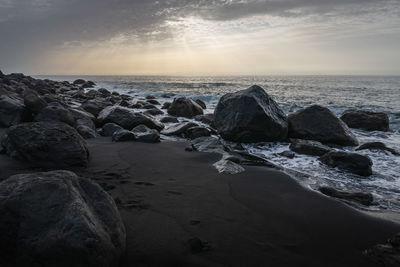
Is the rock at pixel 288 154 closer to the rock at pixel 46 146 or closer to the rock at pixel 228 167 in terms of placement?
the rock at pixel 228 167

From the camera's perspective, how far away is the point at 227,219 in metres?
3.08

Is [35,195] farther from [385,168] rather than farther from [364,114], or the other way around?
[364,114]

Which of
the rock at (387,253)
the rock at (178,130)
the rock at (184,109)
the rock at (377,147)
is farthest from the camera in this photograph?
the rock at (184,109)

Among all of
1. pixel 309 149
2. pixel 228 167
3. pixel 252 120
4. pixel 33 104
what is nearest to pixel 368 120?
pixel 309 149

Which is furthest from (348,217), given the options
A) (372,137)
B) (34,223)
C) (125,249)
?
(372,137)

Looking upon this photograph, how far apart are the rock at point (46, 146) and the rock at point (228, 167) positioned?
248cm

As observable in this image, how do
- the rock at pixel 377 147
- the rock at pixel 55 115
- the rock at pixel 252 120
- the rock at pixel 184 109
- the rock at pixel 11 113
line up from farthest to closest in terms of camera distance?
the rock at pixel 184 109, the rock at pixel 252 120, the rock at pixel 11 113, the rock at pixel 55 115, the rock at pixel 377 147

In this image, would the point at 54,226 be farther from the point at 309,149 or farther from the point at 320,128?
the point at 320,128

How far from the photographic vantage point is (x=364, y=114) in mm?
9789

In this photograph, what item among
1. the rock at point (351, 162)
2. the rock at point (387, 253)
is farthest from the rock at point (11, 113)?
the rock at point (387, 253)

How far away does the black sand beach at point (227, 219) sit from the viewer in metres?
2.44

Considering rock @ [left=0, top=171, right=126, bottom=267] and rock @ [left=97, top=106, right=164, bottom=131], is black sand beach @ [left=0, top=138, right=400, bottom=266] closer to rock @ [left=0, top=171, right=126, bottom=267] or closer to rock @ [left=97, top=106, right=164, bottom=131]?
rock @ [left=0, top=171, right=126, bottom=267]

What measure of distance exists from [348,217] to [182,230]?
2.14 m

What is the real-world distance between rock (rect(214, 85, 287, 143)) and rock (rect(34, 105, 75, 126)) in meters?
4.48
